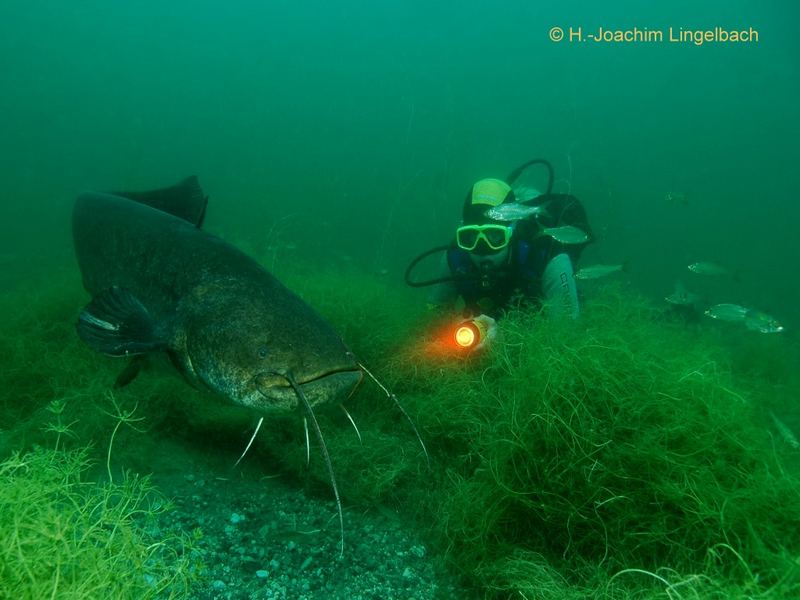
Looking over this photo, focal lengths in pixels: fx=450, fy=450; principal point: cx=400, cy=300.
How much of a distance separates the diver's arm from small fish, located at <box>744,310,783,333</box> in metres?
2.76

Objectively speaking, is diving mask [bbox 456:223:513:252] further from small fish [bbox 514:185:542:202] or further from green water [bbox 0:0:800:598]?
small fish [bbox 514:185:542:202]

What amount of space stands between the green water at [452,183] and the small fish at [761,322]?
733 millimetres

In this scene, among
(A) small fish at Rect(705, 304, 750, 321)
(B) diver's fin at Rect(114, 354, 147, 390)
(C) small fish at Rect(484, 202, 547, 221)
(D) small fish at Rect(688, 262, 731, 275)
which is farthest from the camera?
(D) small fish at Rect(688, 262, 731, 275)

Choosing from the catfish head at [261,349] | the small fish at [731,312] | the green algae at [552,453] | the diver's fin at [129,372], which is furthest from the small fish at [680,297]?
the diver's fin at [129,372]

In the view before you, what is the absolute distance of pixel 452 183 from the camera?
48500 mm

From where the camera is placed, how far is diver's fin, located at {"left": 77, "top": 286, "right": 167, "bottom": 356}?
2.39 metres

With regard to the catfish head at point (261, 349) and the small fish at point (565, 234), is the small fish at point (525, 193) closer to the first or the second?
the small fish at point (565, 234)

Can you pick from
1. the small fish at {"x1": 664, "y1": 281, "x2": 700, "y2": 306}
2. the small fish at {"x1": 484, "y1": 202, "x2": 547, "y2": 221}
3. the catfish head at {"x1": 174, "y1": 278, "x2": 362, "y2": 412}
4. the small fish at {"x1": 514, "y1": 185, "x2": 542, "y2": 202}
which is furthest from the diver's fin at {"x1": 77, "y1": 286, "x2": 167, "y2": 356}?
the small fish at {"x1": 664, "y1": 281, "x2": 700, "y2": 306}

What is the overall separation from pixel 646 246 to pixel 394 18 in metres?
101

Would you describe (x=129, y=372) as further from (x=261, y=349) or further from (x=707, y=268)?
(x=707, y=268)

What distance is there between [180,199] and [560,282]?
13.6ft

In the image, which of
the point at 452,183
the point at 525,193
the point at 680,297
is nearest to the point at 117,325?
the point at 525,193

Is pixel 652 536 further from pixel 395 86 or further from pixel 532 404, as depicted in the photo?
pixel 395 86

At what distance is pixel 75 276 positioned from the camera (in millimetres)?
8766
